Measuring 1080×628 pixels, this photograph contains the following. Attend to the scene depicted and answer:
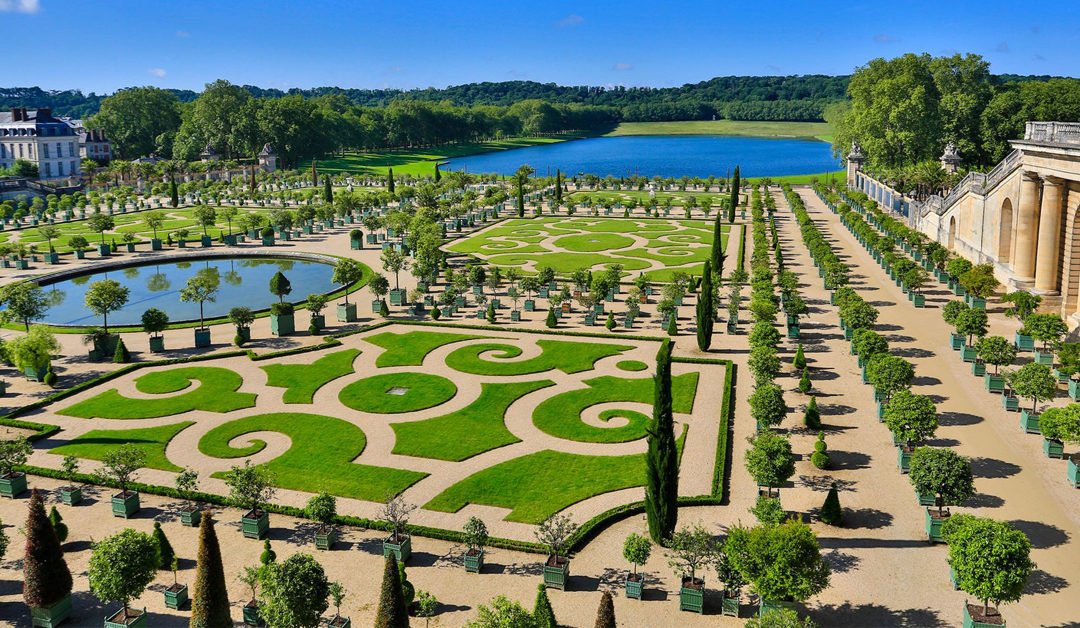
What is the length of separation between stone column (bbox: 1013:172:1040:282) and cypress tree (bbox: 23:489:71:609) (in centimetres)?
5657

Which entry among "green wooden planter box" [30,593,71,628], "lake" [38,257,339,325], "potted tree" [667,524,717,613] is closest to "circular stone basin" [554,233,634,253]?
"lake" [38,257,339,325]

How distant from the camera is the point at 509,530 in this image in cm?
2695

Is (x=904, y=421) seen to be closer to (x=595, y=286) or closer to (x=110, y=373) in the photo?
(x=595, y=286)

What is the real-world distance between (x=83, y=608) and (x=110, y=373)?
2217cm

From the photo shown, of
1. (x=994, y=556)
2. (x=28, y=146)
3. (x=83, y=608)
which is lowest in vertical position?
(x=83, y=608)

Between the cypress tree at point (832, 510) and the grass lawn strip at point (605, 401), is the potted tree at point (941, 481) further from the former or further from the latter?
the grass lawn strip at point (605, 401)

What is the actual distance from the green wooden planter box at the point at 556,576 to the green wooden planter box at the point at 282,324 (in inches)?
1208

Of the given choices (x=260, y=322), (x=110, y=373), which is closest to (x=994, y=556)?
(x=110, y=373)

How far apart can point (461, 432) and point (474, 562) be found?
1086 centimetres

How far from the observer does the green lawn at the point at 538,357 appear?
1703 inches

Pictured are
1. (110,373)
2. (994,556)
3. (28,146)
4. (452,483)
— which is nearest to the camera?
(994,556)

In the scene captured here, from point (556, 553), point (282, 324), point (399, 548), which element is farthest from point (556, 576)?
point (282, 324)

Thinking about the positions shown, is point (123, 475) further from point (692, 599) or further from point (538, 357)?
point (538, 357)

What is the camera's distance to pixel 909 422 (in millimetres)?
30672
